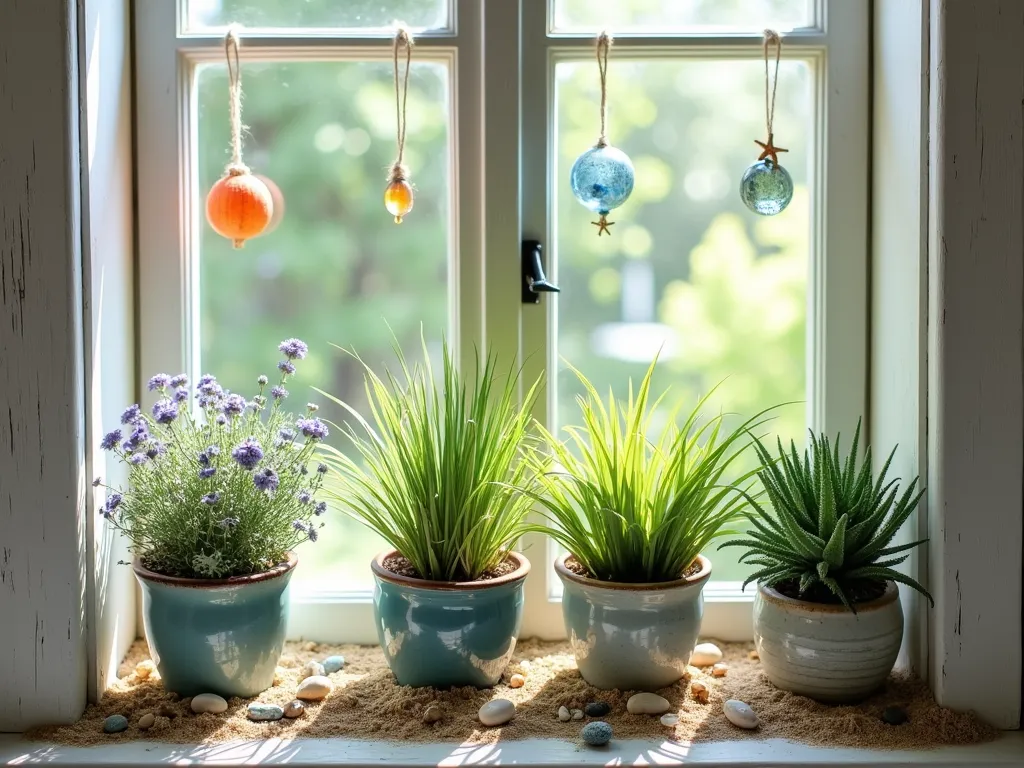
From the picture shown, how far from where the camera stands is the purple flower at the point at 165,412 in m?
1.44

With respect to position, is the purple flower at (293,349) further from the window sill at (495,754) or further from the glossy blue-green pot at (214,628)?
the window sill at (495,754)

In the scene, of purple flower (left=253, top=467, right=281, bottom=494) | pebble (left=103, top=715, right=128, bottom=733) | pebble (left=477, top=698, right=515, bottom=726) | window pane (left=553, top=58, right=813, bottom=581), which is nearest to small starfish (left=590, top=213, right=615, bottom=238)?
window pane (left=553, top=58, right=813, bottom=581)

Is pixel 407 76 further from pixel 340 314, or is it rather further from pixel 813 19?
pixel 813 19

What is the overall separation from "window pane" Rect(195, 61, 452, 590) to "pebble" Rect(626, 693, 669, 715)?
70cm

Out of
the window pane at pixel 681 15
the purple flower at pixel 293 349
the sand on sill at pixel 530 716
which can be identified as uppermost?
the window pane at pixel 681 15

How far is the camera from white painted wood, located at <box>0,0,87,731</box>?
1408 millimetres

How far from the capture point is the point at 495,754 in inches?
53.6

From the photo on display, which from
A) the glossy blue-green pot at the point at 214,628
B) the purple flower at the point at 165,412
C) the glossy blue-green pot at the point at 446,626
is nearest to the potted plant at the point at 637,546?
the glossy blue-green pot at the point at 446,626

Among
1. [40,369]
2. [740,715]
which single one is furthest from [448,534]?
[40,369]

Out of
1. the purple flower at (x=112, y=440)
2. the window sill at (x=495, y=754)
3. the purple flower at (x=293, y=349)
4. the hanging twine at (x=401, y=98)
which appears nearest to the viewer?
the window sill at (x=495, y=754)

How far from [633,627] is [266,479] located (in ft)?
1.90

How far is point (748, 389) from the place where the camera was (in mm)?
1765

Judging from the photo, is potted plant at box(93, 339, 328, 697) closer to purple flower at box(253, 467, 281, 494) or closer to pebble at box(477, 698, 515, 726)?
purple flower at box(253, 467, 281, 494)

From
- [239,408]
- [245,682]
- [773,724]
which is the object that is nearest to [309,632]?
[245,682]
